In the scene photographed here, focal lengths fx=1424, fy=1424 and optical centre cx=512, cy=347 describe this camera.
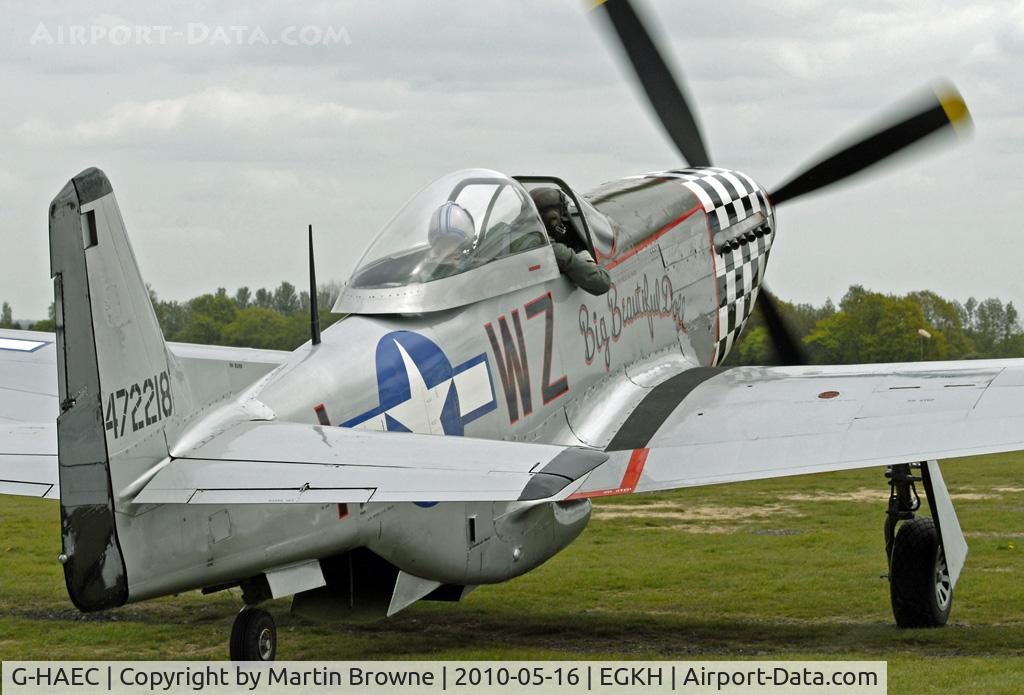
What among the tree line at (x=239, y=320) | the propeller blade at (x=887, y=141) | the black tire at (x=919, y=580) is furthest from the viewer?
the tree line at (x=239, y=320)

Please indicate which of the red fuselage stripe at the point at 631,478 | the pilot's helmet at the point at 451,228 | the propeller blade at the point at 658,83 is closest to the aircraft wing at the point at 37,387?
the pilot's helmet at the point at 451,228

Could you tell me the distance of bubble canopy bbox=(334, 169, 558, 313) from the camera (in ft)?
27.8

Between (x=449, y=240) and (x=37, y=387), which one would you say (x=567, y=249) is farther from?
(x=37, y=387)

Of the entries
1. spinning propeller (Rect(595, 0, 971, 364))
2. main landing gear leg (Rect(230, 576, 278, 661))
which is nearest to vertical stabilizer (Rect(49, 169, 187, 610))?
main landing gear leg (Rect(230, 576, 278, 661))

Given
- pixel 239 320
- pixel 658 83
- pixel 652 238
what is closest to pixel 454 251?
pixel 652 238

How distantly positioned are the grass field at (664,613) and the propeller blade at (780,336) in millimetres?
1821

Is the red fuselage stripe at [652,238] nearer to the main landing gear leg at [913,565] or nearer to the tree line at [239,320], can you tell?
the main landing gear leg at [913,565]

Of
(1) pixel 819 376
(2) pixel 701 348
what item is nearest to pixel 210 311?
(2) pixel 701 348

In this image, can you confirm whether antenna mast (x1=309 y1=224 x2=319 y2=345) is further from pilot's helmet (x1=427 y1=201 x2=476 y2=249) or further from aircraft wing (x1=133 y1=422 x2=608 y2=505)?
pilot's helmet (x1=427 y1=201 x2=476 y2=249)

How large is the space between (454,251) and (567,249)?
1213 mm

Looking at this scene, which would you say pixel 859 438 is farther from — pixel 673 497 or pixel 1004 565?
pixel 673 497

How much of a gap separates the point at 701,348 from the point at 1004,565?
315 centimetres

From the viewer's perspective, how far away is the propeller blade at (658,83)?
47.0ft

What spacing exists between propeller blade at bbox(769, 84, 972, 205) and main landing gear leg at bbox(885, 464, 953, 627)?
4.58 m
